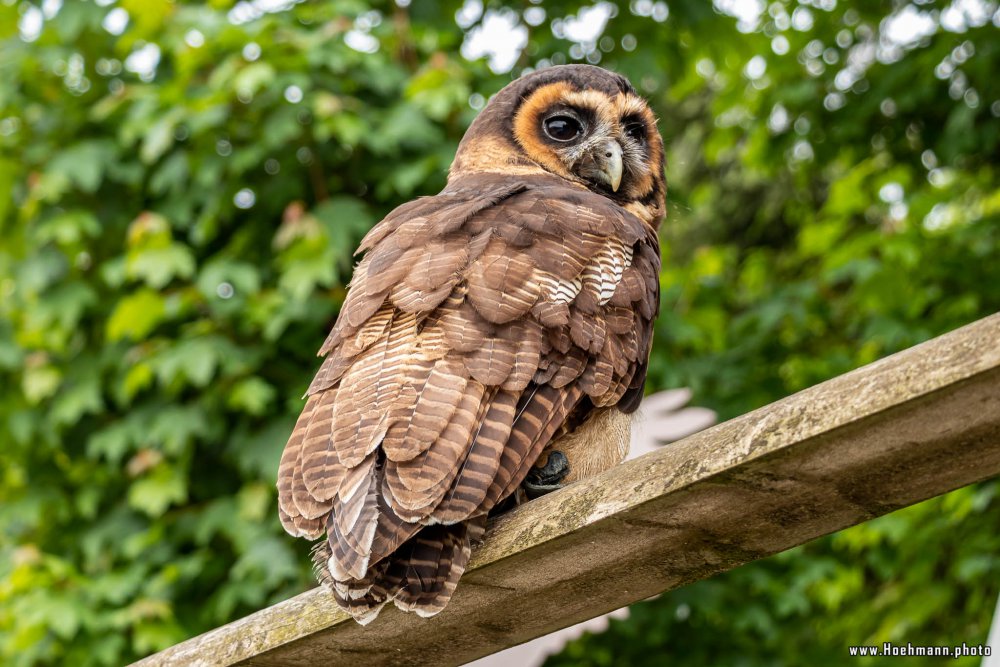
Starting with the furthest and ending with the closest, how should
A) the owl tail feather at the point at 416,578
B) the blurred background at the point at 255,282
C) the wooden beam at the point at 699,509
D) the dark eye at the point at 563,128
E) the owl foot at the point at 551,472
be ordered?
the blurred background at the point at 255,282 → the dark eye at the point at 563,128 → the owl foot at the point at 551,472 → the owl tail feather at the point at 416,578 → the wooden beam at the point at 699,509

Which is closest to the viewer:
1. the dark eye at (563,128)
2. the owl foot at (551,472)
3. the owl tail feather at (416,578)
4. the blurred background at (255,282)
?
the owl tail feather at (416,578)

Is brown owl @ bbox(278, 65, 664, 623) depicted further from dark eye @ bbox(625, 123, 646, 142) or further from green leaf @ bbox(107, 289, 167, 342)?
green leaf @ bbox(107, 289, 167, 342)

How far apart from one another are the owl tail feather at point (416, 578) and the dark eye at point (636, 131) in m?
1.90

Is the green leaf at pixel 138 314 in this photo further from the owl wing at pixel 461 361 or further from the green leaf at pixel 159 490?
the owl wing at pixel 461 361

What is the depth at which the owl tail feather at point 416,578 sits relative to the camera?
2422mm

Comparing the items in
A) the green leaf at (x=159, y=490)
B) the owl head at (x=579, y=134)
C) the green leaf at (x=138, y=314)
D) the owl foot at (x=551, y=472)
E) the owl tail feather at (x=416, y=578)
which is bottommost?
the green leaf at (x=159, y=490)

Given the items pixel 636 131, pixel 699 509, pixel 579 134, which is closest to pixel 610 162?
pixel 579 134

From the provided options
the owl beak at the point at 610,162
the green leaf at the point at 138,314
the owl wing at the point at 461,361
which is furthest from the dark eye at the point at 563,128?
the green leaf at the point at 138,314

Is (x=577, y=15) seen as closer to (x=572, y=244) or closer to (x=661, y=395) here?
(x=661, y=395)

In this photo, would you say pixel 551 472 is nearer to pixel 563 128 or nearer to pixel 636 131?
pixel 563 128

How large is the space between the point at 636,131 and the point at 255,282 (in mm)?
1735

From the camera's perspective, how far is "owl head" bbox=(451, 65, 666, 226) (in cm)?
391

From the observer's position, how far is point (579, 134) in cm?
395

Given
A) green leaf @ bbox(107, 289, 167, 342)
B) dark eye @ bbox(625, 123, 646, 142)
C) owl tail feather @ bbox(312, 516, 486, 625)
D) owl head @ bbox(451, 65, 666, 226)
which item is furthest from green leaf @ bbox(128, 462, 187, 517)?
owl tail feather @ bbox(312, 516, 486, 625)
